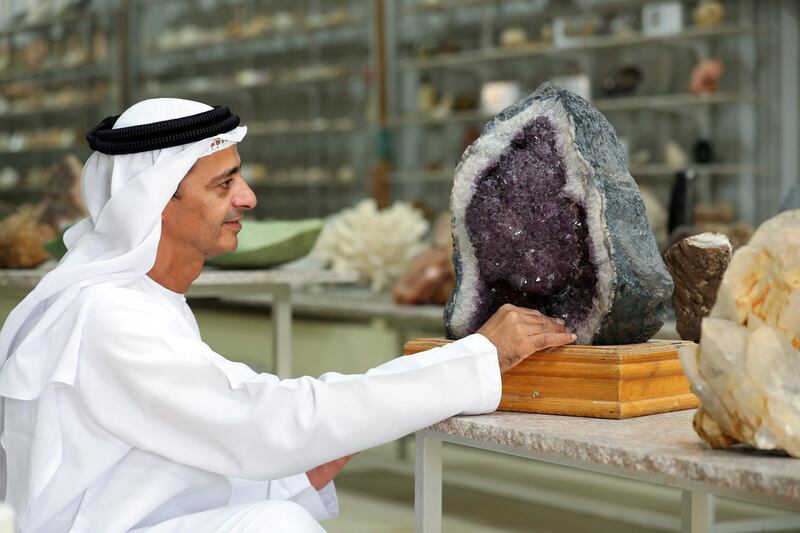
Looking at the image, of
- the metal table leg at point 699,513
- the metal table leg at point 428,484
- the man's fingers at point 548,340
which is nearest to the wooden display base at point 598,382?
the man's fingers at point 548,340

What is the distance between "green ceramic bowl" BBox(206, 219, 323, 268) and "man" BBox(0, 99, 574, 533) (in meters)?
2.00

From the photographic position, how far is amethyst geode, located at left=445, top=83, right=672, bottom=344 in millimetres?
1796

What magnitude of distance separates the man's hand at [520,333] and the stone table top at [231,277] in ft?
6.34

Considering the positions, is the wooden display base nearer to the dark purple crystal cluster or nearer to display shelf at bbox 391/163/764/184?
the dark purple crystal cluster

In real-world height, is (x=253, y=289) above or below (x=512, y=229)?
below

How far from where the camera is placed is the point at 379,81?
31.5 ft

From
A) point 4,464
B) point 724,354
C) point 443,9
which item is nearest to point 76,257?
point 4,464

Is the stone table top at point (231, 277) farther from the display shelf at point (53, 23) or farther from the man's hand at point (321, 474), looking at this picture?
the display shelf at point (53, 23)

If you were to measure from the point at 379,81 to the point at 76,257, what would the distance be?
312 inches

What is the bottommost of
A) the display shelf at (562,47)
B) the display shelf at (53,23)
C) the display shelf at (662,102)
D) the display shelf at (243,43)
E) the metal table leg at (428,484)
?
the metal table leg at (428,484)

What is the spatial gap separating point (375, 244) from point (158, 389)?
3.29 metres

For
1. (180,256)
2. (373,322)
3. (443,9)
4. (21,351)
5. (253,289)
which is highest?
(443,9)

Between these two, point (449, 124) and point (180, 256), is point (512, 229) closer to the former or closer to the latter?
point (180, 256)

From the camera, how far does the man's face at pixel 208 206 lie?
1.87 m
